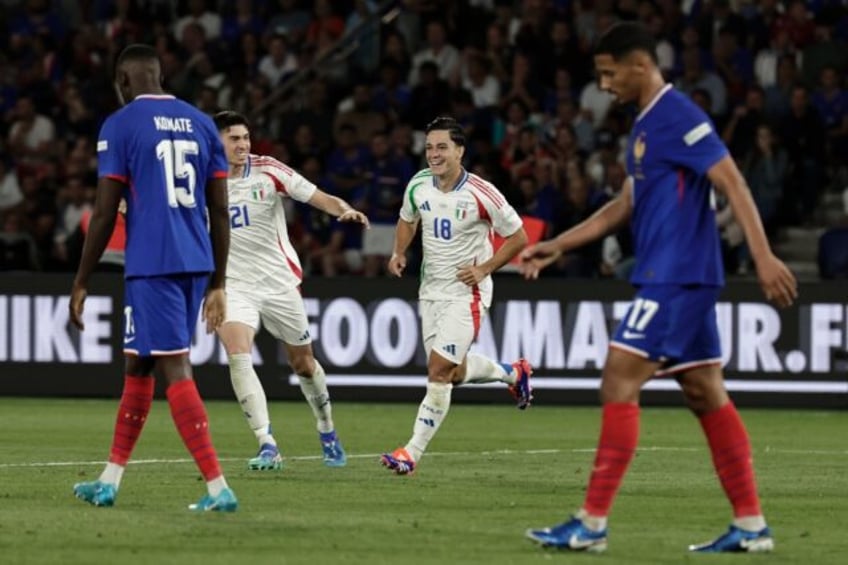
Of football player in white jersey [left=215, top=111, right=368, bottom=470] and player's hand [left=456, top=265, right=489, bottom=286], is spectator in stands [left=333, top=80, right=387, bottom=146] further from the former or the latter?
player's hand [left=456, top=265, right=489, bottom=286]

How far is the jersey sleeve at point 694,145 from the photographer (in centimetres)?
886

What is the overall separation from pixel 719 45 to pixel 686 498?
14.0 metres

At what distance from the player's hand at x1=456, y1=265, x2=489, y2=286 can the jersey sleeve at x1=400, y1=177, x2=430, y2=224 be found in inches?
27.3

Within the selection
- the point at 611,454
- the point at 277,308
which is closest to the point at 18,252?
the point at 277,308

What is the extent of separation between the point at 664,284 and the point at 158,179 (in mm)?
2849

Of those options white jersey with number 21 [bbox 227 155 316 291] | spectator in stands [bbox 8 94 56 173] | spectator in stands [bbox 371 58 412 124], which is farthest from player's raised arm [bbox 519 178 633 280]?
spectator in stands [bbox 8 94 56 173]

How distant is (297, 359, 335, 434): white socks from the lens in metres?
14.1

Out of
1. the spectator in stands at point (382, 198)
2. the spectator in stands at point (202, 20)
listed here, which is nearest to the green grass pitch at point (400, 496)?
the spectator in stands at point (382, 198)

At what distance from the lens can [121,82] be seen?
34.5 ft

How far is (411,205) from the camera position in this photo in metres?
14.5

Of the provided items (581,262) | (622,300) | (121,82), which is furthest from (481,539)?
(581,262)

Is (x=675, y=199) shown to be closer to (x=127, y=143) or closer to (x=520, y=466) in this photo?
(x=127, y=143)

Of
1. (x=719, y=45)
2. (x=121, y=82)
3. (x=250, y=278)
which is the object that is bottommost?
(x=250, y=278)

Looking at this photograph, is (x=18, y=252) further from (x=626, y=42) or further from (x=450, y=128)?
(x=626, y=42)
